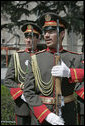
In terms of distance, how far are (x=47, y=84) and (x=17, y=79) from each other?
130cm

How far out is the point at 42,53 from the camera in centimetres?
264

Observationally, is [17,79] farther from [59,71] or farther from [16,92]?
[59,71]

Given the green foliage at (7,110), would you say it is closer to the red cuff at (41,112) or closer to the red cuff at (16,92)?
the red cuff at (16,92)

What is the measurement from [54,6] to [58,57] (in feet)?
19.0

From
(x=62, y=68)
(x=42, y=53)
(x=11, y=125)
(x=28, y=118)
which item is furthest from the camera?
(x=11, y=125)

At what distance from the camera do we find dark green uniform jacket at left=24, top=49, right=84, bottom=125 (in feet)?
7.77

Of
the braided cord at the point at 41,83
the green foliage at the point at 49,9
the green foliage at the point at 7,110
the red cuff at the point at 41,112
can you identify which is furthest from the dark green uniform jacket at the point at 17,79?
the green foliage at the point at 49,9

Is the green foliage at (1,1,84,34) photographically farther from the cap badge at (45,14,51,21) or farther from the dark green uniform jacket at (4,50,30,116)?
the cap badge at (45,14,51,21)

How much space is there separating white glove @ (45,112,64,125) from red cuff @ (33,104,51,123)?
52mm

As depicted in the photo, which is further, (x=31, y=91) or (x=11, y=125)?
(x=11, y=125)

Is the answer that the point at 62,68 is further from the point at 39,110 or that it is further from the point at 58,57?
the point at 39,110

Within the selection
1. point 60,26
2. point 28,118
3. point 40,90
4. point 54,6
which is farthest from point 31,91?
point 54,6

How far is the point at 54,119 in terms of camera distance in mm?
2197

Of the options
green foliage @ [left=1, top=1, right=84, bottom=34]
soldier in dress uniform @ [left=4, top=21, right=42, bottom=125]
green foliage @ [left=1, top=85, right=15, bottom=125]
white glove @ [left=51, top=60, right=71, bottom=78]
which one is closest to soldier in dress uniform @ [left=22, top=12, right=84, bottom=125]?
white glove @ [left=51, top=60, right=71, bottom=78]
